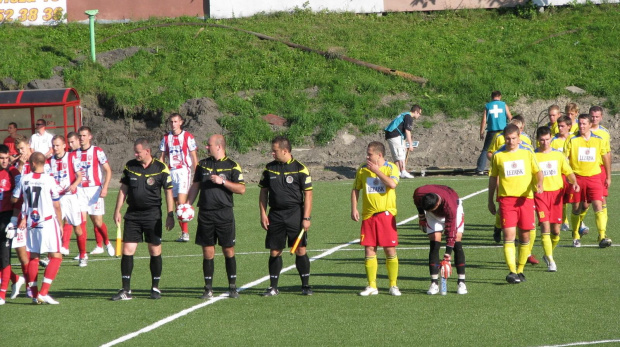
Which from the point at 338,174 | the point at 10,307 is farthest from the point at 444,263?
the point at 338,174

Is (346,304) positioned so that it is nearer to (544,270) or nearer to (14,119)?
(544,270)

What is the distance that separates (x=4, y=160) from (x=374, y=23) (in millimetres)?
25935

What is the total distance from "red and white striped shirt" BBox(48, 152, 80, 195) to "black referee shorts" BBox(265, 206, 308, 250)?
4454mm

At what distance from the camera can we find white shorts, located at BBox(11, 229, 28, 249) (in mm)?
10938

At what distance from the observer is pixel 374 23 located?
35.7 meters

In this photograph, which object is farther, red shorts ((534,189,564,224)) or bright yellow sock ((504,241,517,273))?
red shorts ((534,189,564,224))

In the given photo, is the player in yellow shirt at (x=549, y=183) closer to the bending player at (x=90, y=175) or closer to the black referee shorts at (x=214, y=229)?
the black referee shorts at (x=214, y=229)

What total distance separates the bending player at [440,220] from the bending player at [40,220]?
440 centimetres

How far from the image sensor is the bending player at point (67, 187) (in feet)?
45.1

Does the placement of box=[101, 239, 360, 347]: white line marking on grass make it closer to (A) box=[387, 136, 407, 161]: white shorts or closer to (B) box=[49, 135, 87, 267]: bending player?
(B) box=[49, 135, 87, 267]: bending player

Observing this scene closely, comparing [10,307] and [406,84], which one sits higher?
[406,84]

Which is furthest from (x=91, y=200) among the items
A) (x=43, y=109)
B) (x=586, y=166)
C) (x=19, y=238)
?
(x=43, y=109)

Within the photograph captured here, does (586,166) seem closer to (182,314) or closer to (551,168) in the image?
(551,168)

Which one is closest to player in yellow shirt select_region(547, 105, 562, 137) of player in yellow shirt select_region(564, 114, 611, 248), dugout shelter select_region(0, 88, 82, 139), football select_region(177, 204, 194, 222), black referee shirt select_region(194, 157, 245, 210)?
player in yellow shirt select_region(564, 114, 611, 248)
